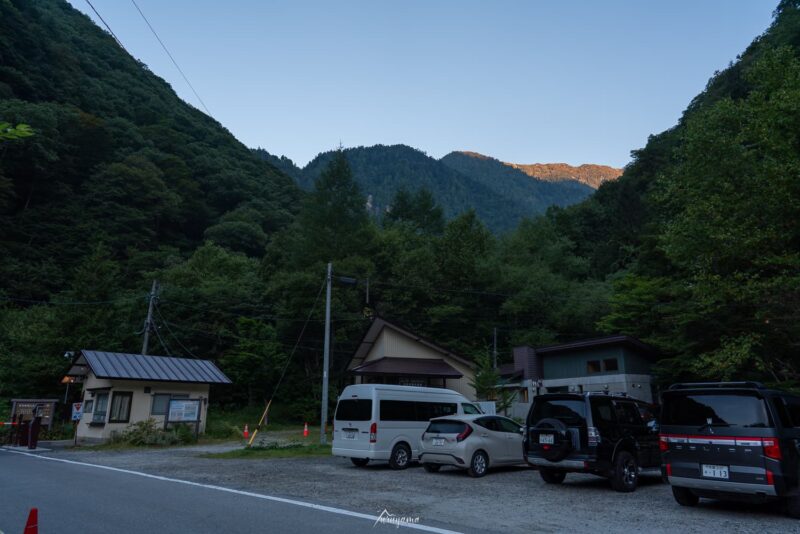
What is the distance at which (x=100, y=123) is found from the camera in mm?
69000

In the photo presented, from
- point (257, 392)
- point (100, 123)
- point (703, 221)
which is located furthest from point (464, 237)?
point (100, 123)

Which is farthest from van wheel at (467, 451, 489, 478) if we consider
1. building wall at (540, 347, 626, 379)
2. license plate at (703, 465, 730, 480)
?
building wall at (540, 347, 626, 379)

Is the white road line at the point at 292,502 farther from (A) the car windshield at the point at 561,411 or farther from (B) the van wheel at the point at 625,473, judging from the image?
(B) the van wheel at the point at 625,473

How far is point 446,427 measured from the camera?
1298 cm

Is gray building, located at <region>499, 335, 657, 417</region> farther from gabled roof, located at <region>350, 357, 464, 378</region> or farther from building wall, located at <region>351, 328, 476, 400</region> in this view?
gabled roof, located at <region>350, 357, 464, 378</region>

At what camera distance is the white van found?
46.8 ft

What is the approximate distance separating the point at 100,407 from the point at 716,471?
2576 cm

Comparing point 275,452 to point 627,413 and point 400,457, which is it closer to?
point 400,457

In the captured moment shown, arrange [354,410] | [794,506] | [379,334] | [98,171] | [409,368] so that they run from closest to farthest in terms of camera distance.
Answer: [794,506] < [354,410] < [409,368] < [379,334] < [98,171]

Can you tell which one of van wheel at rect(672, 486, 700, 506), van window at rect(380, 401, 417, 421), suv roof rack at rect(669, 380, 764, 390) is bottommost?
van wheel at rect(672, 486, 700, 506)

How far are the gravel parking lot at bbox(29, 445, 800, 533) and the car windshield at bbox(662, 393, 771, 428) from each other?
1416mm

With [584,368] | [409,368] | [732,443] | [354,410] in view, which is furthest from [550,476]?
[584,368]

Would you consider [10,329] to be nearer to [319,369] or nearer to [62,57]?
[319,369]

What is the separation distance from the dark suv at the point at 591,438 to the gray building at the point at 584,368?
61.5 ft
